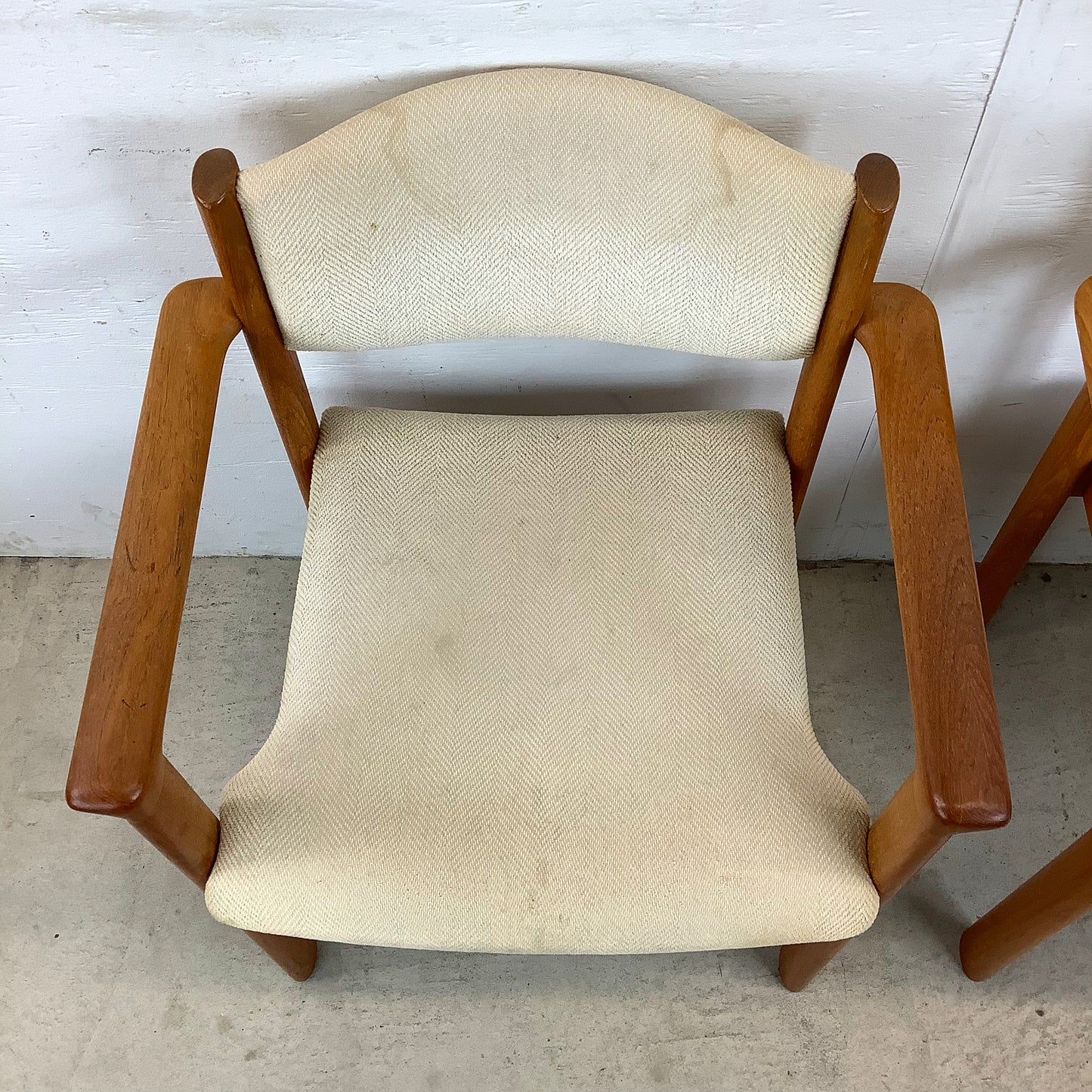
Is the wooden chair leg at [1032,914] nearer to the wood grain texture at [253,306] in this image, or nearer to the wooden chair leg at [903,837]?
the wooden chair leg at [903,837]

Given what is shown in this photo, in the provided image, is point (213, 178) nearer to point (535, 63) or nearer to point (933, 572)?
point (535, 63)

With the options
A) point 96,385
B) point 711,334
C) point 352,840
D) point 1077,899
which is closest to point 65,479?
point 96,385

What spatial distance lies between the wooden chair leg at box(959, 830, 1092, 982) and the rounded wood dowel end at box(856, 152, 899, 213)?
0.56m

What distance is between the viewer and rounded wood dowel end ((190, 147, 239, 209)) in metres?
0.71

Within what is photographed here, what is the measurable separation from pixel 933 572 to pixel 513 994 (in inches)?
27.4

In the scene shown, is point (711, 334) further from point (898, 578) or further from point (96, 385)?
point (96, 385)

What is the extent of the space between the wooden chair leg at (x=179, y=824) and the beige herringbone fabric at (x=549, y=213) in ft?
1.20

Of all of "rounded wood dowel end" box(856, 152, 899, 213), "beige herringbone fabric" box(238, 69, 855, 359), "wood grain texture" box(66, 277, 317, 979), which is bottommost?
"wood grain texture" box(66, 277, 317, 979)

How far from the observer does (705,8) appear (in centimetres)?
72

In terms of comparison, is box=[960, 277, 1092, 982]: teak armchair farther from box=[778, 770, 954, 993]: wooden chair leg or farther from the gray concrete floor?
box=[778, 770, 954, 993]: wooden chair leg

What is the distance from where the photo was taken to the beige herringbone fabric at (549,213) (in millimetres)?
729

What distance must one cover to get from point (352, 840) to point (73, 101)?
613 mm

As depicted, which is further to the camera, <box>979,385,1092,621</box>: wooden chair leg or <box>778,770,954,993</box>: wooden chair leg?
<box>979,385,1092,621</box>: wooden chair leg

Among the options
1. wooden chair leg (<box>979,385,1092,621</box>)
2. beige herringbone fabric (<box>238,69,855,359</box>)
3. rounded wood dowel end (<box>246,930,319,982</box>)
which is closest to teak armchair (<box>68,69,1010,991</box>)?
beige herringbone fabric (<box>238,69,855,359</box>)
